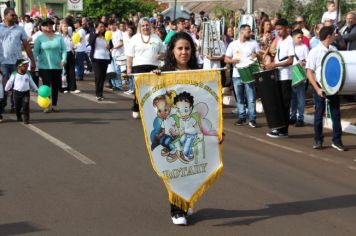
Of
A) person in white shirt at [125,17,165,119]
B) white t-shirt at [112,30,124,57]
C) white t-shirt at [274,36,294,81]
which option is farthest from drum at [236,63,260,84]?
white t-shirt at [112,30,124,57]

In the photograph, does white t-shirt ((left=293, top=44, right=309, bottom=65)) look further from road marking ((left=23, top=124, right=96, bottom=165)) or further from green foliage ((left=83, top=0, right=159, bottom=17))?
green foliage ((left=83, top=0, right=159, bottom=17))

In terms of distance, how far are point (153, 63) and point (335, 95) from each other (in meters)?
3.72

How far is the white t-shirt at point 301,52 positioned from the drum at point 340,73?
2.20 meters

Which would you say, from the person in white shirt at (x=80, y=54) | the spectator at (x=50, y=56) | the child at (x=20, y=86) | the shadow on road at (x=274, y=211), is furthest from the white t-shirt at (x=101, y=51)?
the shadow on road at (x=274, y=211)

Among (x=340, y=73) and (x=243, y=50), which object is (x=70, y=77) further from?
(x=340, y=73)

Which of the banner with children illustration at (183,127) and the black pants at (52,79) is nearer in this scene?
the banner with children illustration at (183,127)

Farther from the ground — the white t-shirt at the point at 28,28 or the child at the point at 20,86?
the white t-shirt at the point at 28,28

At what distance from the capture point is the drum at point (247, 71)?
1189 cm

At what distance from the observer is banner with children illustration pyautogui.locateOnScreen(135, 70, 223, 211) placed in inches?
240

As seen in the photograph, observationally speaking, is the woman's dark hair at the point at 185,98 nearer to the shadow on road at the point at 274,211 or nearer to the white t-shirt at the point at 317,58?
the shadow on road at the point at 274,211

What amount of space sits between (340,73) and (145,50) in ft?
12.9

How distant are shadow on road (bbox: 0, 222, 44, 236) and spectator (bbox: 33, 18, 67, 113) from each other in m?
7.29

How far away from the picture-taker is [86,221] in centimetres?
632

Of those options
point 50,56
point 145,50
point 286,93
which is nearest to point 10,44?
point 50,56
